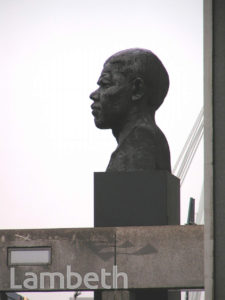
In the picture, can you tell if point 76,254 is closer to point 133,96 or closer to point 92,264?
point 92,264

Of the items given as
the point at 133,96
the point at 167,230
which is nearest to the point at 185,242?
the point at 167,230

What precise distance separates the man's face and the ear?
0.27 feet

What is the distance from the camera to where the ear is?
19734mm

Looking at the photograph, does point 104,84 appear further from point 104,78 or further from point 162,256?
point 162,256

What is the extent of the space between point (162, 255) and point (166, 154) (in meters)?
2.07

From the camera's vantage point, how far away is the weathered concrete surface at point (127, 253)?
709 inches

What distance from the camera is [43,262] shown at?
1856 cm

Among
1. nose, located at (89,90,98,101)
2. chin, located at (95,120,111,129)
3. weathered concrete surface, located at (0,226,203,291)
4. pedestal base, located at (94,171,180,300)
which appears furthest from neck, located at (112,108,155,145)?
weathered concrete surface, located at (0,226,203,291)

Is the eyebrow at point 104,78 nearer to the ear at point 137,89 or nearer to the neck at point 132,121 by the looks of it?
the ear at point 137,89

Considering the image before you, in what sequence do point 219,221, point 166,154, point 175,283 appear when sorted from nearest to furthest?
point 219,221 < point 175,283 < point 166,154

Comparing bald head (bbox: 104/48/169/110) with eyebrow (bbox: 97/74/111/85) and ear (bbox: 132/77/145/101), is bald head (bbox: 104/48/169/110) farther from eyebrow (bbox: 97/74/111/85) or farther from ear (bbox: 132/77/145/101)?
eyebrow (bbox: 97/74/111/85)

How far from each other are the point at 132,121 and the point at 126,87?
0.59m

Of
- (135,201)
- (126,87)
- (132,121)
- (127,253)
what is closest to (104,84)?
(126,87)

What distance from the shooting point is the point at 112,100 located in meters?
19.7
